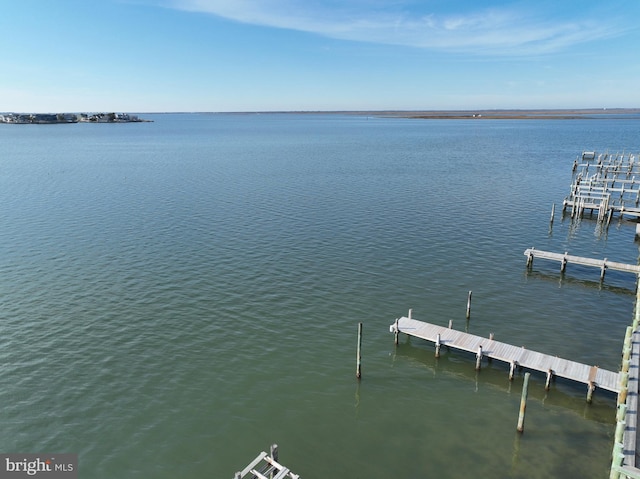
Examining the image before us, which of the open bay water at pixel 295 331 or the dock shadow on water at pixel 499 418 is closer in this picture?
the dock shadow on water at pixel 499 418

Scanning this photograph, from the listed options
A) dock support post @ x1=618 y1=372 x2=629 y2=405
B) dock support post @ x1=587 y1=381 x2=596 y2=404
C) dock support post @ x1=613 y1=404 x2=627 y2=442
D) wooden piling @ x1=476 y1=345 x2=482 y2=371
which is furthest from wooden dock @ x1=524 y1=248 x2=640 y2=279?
dock support post @ x1=613 y1=404 x2=627 y2=442

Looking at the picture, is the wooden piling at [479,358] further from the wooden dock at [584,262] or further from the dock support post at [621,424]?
the wooden dock at [584,262]

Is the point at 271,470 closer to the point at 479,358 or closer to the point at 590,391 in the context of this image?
the point at 479,358

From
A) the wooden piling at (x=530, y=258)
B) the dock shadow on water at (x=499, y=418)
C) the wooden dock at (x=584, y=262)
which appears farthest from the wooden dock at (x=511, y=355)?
the wooden dock at (x=584, y=262)

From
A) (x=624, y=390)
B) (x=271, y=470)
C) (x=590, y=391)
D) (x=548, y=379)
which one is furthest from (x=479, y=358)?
(x=271, y=470)

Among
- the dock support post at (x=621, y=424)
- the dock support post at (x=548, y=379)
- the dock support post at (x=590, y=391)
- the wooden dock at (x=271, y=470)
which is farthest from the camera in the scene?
the dock support post at (x=548, y=379)

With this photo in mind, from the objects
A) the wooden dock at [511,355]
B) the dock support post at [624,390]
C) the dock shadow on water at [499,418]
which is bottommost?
the dock shadow on water at [499,418]

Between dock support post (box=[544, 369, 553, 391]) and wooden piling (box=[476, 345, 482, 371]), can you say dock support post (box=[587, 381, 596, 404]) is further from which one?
wooden piling (box=[476, 345, 482, 371])
